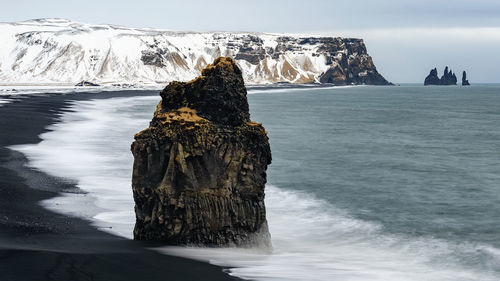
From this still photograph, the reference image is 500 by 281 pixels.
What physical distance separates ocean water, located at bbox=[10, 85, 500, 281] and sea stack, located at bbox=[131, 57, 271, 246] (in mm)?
630

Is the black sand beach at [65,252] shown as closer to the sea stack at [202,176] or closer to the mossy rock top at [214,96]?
the sea stack at [202,176]

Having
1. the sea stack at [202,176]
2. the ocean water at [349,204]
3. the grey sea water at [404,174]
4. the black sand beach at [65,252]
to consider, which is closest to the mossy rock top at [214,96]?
the sea stack at [202,176]

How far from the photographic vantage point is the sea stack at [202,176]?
598 inches

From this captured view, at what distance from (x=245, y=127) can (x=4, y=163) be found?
1676cm

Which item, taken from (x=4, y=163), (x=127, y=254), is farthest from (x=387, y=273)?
(x=4, y=163)

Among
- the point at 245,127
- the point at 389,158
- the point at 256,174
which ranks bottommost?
the point at 389,158

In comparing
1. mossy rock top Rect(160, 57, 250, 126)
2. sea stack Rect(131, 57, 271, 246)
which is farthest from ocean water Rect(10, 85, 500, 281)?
mossy rock top Rect(160, 57, 250, 126)

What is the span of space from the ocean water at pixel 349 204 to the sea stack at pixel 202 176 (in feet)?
2.07

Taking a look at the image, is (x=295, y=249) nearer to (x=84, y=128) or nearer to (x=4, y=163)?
(x=4, y=163)

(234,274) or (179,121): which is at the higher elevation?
(179,121)

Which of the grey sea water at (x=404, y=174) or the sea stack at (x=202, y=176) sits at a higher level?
the sea stack at (x=202, y=176)

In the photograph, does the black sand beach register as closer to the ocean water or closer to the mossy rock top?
the ocean water

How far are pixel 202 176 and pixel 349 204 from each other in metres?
11.9

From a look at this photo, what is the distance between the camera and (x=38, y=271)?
1141cm
